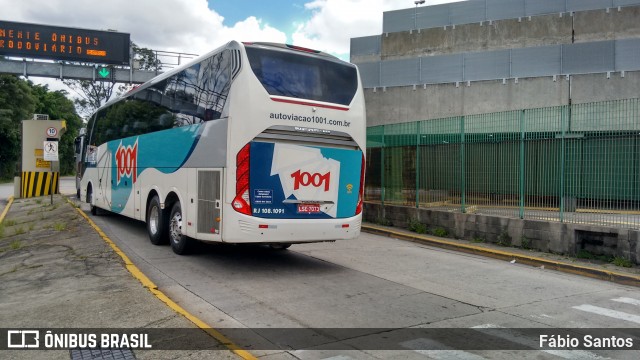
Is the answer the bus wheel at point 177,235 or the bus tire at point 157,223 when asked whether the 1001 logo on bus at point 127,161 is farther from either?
the bus wheel at point 177,235

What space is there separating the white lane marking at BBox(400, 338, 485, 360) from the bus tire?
7.02 m

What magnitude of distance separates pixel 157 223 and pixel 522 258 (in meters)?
7.90

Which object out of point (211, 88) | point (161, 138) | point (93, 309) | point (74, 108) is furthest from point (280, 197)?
point (74, 108)

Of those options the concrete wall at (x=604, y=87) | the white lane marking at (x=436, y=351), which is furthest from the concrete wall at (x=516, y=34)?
the white lane marking at (x=436, y=351)

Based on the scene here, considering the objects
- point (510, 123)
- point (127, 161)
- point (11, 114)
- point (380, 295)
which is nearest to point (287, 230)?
point (380, 295)

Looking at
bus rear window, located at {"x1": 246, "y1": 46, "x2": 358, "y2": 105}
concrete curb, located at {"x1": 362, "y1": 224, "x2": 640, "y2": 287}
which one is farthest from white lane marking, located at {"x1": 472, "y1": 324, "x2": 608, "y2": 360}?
bus rear window, located at {"x1": 246, "y1": 46, "x2": 358, "y2": 105}

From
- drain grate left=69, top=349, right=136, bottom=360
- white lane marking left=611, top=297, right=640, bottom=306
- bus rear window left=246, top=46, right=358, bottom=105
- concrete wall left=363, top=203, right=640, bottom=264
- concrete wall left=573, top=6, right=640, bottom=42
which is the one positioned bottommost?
white lane marking left=611, top=297, right=640, bottom=306

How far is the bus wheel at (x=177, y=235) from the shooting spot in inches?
384

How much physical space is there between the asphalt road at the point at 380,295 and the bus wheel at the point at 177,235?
7.6 inches

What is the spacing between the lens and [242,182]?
8.02 meters

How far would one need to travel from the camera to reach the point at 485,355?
4.92m

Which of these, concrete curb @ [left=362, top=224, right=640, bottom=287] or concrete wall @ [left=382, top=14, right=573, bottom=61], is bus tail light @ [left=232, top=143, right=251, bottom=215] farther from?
concrete wall @ [left=382, top=14, right=573, bottom=61]

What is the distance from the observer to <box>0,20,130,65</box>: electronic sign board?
2234 centimetres

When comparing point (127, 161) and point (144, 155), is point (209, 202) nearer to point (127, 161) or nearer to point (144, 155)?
point (144, 155)
